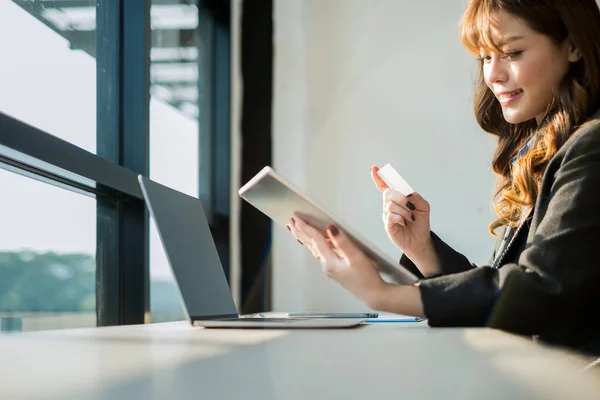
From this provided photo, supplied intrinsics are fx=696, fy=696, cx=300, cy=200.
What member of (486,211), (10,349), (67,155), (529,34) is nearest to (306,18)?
(486,211)

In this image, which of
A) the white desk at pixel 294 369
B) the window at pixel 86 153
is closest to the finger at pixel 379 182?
the white desk at pixel 294 369

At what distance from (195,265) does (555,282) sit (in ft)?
2.07

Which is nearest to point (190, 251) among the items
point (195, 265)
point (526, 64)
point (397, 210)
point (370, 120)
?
point (195, 265)

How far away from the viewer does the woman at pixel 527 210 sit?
2.84 ft

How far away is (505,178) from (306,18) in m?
1.92

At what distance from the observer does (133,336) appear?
88 centimetres

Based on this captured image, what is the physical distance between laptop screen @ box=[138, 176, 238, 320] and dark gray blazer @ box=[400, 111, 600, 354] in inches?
16.4

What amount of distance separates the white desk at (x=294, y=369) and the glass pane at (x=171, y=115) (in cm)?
158

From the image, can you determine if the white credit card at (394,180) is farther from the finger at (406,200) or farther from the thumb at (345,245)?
the thumb at (345,245)

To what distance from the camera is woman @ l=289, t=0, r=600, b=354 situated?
0.86m

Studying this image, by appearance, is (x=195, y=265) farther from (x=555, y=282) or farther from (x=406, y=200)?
(x=555, y=282)

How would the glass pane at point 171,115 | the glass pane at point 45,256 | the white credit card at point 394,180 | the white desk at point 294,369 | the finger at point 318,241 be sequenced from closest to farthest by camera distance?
the white desk at point 294,369, the finger at point 318,241, the white credit card at point 394,180, the glass pane at point 45,256, the glass pane at point 171,115

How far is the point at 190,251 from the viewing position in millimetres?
1240

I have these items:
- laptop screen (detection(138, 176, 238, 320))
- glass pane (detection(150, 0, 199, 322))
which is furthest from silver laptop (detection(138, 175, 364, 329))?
glass pane (detection(150, 0, 199, 322))
